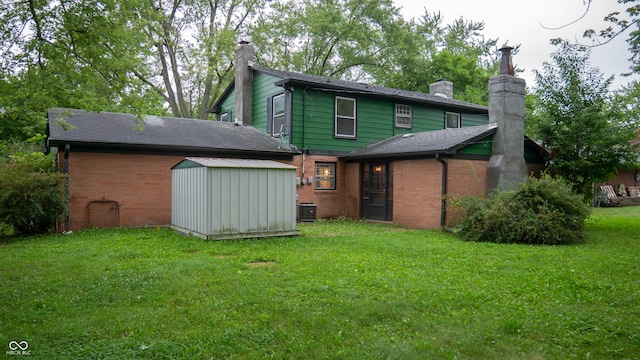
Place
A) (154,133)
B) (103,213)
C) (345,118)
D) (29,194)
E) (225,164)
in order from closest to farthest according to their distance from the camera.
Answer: (225,164), (29,194), (103,213), (154,133), (345,118)

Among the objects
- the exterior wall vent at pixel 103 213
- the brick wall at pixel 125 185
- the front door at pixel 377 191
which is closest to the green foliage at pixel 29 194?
the brick wall at pixel 125 185

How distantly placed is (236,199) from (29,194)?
5098 mm

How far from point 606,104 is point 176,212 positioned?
13741 millimetres

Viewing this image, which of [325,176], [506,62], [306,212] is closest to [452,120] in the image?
[506,62]

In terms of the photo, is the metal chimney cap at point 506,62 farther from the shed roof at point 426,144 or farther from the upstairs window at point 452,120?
the upstairs window at point 452,120

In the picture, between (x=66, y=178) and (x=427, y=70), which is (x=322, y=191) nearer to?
(x=66, y=178)

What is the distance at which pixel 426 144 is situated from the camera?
45.9 ft

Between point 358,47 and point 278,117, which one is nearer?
point 278,117

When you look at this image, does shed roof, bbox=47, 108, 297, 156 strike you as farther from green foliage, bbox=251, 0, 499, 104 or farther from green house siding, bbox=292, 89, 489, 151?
green foliage, bbox=251, 0, 499, 104

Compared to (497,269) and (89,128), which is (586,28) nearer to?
(497,269)

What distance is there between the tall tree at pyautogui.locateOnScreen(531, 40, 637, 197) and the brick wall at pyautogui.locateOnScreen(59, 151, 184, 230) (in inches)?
487

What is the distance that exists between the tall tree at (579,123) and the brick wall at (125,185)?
40.6ft

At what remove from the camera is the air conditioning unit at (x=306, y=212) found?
595 inches

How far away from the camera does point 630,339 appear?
4.16 metres
